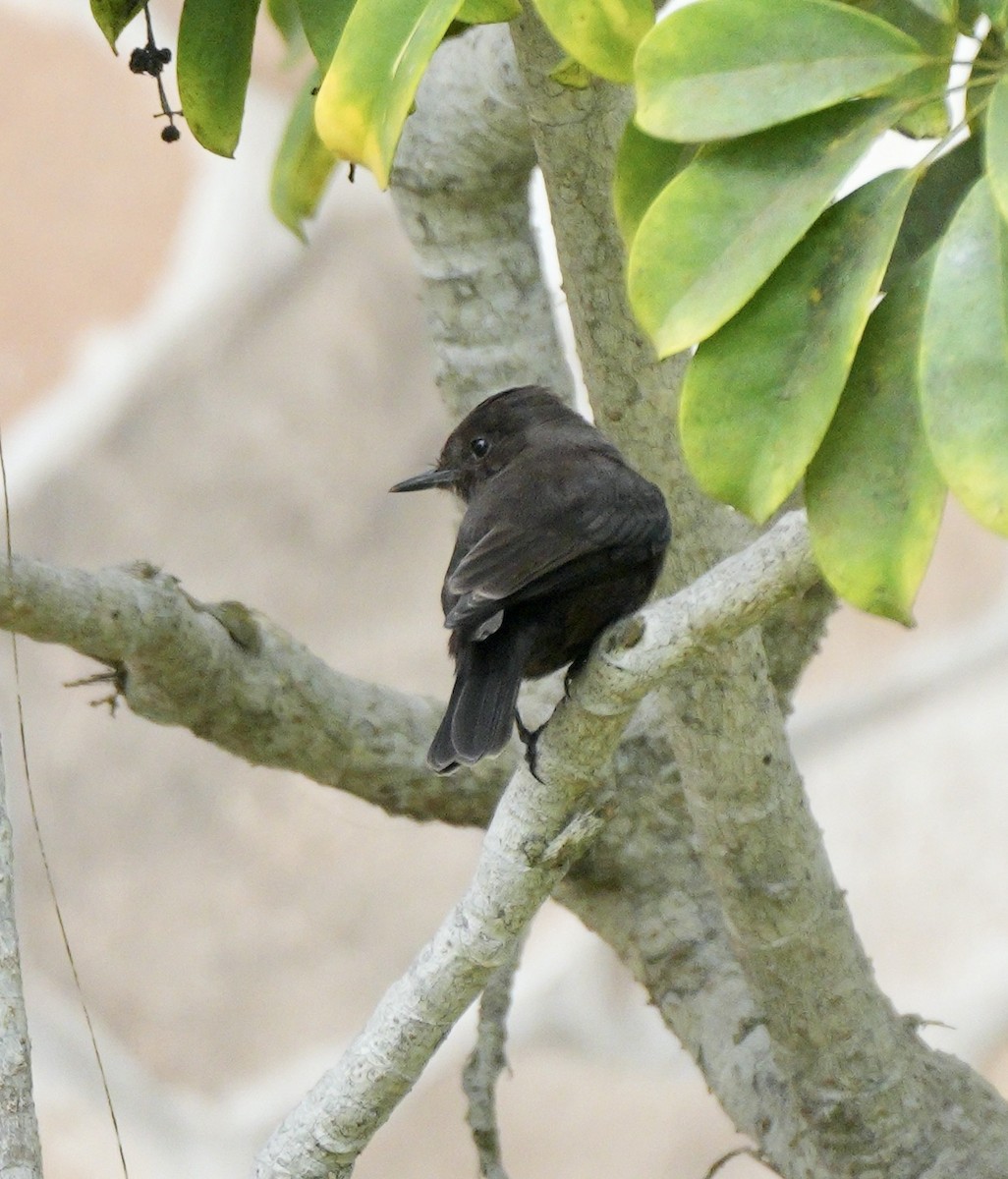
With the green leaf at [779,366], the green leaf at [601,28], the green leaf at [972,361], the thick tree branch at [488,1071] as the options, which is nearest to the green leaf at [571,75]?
the green leaf at [601,28]

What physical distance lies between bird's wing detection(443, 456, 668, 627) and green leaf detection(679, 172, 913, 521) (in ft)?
1.48

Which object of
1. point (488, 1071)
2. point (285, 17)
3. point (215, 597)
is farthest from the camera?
point (215, 597)

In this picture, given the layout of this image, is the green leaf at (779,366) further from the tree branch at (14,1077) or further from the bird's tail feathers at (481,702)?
the tree branch at (14,1077)

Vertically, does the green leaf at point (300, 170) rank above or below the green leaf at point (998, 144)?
above

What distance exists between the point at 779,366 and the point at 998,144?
22 centimetres

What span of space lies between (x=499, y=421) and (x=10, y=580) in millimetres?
769

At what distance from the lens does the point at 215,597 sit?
3018 millimetres

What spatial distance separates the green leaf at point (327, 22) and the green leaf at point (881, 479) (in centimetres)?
49

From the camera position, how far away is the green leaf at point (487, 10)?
4.20 ft

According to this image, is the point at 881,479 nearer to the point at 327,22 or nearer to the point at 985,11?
the point at 985,11

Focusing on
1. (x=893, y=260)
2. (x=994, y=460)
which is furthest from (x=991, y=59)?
(x=994, y=460)

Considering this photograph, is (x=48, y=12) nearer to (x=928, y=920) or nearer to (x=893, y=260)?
(x=893, y=260)

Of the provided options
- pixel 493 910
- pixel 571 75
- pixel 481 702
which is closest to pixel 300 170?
pixel 571 75

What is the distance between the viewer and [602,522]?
170 centimetres
